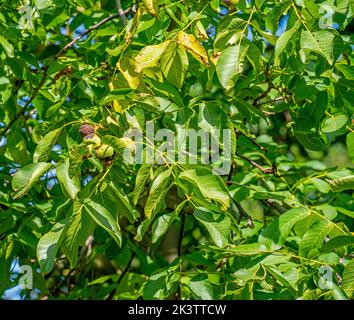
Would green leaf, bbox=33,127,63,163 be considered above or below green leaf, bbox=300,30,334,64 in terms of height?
below

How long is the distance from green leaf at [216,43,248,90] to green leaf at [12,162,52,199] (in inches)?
17.7

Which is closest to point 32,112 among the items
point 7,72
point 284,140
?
point 7,72

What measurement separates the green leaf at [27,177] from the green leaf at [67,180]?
0.22 feet

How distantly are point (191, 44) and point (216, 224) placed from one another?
1.39 ft

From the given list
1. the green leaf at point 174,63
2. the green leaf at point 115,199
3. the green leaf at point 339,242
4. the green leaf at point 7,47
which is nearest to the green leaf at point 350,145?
the green leaf at point 339,242

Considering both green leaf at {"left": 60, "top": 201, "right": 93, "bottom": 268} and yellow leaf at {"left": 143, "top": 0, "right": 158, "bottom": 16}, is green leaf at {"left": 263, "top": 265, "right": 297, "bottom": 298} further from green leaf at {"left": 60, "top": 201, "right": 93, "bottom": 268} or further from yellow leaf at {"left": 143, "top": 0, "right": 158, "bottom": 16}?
yellow leaf at {"left": 143, "top": 0, "right": 158, "bottom": 16}

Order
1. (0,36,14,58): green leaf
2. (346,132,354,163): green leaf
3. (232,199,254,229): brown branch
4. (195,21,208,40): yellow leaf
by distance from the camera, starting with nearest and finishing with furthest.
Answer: (195,21,208,40): yellow leaf, (346,132,354,163): green leaf, (0,36,14,58): green leaf, (232,199,254,229): brown branch

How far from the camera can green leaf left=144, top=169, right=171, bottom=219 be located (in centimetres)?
147

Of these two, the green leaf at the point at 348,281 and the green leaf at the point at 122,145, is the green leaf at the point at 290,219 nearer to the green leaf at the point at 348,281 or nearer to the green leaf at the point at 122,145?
the green leaf at the point at 348,281

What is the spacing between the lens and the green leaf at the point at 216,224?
1.53 meters

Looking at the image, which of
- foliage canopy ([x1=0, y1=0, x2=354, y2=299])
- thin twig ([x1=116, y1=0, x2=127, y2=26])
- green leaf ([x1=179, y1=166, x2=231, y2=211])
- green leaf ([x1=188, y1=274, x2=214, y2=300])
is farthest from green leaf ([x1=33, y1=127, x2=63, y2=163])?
thin twig ([x1=116, y1=0, x2=127, y2=26])

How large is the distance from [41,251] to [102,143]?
0.27 metres
